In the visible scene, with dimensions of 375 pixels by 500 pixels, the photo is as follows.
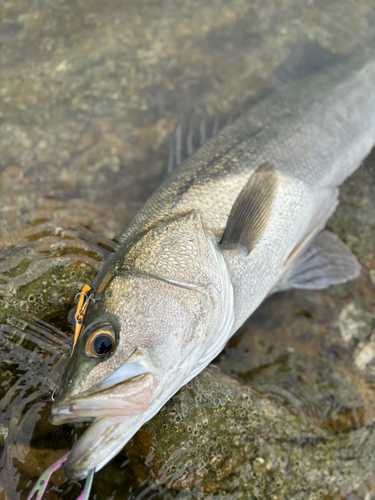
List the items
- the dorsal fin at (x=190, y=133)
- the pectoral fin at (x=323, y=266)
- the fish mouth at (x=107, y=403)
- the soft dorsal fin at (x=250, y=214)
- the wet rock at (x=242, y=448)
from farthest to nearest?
the dorsal fin at (x=190, y=133) < the pectoral fin at (x=323, y=266) < the soft dorsal fin at (x=250, y=214) < the wet rock at (x=242, y=448) < the fish mouth at (x=107, y=403)

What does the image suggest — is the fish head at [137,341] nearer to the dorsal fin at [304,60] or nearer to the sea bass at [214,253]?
the sea bass at [214,253]

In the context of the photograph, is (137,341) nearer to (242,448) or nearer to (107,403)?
(107,403)

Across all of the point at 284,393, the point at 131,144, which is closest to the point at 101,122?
the point at 131,144

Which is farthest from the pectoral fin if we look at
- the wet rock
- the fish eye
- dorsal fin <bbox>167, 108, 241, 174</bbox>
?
the fish eye

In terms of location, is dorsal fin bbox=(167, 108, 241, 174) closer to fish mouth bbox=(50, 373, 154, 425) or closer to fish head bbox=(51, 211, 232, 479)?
fish head bbox=(51, 211, 232, 479)

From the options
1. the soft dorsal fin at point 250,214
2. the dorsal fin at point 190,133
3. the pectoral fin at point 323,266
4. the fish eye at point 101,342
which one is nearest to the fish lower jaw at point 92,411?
the fish eye at point 101,342

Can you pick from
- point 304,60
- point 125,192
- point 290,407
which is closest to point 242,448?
point 290,407

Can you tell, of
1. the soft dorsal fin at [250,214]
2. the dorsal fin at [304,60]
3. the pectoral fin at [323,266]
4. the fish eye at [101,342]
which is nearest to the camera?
the fish eye at [101,342]
